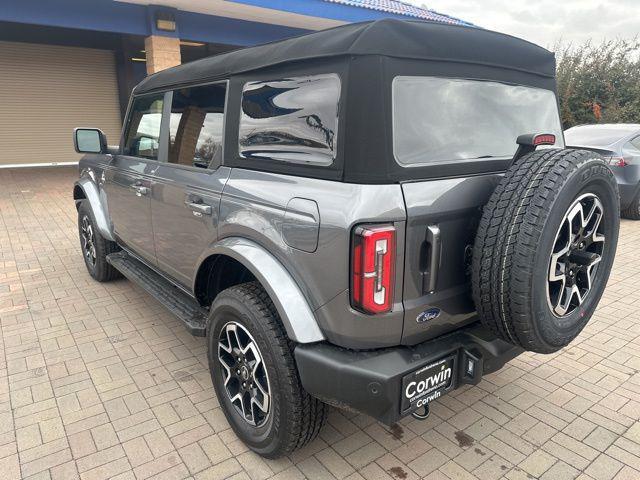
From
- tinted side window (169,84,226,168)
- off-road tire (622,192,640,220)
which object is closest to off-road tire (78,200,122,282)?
tinted side window (169,84,226,168)

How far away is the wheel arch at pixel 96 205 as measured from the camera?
438 centimetres

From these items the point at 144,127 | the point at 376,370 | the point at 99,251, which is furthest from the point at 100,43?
the point at 376,370

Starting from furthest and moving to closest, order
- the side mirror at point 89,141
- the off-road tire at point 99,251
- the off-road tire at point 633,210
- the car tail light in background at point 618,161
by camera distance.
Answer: the off-road tire at point 633,210 → the car tail light in background at point 618,161 → the off-road tire at point 99,251 → the side mirror at point 89,141

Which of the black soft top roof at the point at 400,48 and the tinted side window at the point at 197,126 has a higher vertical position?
the black soft top roof at the point at 400,48

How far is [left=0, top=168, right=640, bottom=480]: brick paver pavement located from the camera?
234 cm

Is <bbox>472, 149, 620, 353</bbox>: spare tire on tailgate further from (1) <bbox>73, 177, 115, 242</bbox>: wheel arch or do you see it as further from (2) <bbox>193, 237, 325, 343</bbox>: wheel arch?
(1) <bbox>73, 177, 115, 242</bbox>: wheel arch

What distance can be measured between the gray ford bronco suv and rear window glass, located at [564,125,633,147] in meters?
5.78

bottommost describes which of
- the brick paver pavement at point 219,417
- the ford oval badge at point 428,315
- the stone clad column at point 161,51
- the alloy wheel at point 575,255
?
the brick paver pavement at point 219,417

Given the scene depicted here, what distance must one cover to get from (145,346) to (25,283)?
226 centimetres

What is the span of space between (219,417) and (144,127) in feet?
7.63

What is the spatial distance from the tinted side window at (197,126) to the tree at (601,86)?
14.7 meters

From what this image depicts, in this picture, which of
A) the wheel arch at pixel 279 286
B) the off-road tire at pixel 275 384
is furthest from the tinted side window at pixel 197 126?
the off-road tire at pixel 275 384

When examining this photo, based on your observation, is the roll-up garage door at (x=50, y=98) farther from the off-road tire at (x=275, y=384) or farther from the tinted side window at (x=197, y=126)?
the off-road tire at (x=275, y=384)

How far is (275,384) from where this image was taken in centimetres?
213
